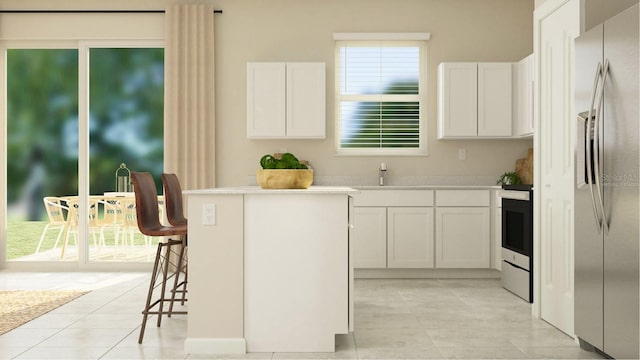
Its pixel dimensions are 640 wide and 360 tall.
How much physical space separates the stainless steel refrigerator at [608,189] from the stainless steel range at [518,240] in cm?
125

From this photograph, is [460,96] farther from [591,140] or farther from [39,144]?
[39,144]

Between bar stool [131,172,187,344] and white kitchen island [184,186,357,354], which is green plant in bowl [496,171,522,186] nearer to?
white kitchen island [184,186,357,354]

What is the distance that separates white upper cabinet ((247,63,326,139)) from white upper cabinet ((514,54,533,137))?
1.87 meters

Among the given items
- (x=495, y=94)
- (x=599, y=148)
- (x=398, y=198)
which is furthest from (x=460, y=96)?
(x=599, y=148)

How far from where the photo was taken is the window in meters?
6.05

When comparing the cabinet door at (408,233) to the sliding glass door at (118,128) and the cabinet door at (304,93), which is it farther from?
the sliding glass door at (118,128)

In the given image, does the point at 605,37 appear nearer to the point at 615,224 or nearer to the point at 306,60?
the point at 615,224

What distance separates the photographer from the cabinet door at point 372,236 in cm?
546

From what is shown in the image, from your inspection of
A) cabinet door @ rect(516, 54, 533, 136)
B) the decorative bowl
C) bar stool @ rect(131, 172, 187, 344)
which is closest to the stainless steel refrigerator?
the decorative bowl

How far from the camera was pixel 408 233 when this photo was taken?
5473 millimetres

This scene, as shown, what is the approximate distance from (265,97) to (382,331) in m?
2.85

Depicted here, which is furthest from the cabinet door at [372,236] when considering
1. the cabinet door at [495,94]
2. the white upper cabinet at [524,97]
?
the white upper cabinet at [524,97]

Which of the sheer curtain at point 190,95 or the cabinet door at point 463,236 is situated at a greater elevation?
the sheer curtain at point 190,95

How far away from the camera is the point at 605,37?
2.86m
